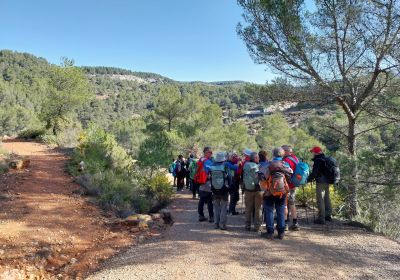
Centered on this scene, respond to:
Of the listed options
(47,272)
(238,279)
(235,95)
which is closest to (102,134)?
(47,272)

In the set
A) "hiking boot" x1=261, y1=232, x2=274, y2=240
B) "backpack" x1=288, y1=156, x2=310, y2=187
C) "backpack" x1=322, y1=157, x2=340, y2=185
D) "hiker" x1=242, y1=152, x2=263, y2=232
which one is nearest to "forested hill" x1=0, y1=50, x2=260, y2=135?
"backpack" x1=322, y1=157, x2=340, y2=185

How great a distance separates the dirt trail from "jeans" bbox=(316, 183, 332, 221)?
4.36 meters

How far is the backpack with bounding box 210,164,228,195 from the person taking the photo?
7227mm

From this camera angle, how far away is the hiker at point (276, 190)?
6457mm

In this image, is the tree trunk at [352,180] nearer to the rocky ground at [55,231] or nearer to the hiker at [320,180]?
the hiker at [320,180]

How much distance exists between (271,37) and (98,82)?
139 m

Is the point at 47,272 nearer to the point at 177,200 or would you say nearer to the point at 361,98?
the point at 177,200

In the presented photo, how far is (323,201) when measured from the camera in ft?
26.1

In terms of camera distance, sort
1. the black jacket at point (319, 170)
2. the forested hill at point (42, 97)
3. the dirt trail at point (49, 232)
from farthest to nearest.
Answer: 1. the forested hill at point (42, 97)
2. the black jacket at point (319, 170)
3. the dirt trail at point (49, 232)

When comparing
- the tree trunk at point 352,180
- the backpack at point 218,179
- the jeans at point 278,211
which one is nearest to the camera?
the jeans at point 278,211

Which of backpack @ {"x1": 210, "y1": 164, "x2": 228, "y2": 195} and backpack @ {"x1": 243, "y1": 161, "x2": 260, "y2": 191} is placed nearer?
backpack @ {"x1": 243, "y1": 161, "x2": 260, "y2": 191}

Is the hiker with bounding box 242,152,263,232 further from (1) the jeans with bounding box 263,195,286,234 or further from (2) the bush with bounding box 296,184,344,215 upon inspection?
(2) the bush with bounding box 296,184,344,215

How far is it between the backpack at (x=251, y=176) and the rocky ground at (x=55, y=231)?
7.43 feet

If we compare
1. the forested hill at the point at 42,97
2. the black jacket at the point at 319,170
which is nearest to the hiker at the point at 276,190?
the black jacket at the point at 319,170
